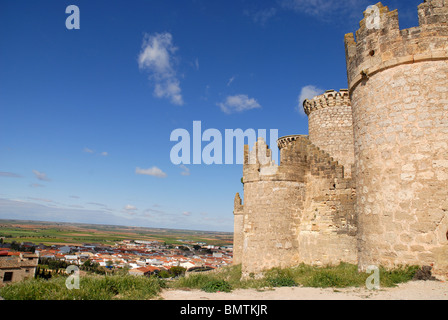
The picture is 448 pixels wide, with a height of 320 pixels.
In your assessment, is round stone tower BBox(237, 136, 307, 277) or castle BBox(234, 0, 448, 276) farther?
round stone tower BBox(237, 136, 307, 277)

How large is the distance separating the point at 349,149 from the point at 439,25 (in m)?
10.3

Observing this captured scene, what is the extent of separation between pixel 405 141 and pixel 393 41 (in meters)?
2.55

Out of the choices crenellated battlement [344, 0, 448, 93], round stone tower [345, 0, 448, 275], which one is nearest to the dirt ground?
round stone tower [345, 0, 448, 275]

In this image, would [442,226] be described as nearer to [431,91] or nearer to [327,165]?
[431,91]

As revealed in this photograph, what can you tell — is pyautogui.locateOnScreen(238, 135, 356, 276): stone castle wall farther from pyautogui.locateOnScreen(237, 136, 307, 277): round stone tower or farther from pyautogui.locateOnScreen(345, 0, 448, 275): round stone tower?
pyautogui.locateOnScreen(345, 0, 448, 275): round stone tower

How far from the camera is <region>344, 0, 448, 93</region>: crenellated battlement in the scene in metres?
6.74

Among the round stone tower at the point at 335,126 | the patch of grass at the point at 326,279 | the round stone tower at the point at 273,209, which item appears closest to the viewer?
the patch of grass at the point at 326,279

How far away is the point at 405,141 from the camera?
22.4ft

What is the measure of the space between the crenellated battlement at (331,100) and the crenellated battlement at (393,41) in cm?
842

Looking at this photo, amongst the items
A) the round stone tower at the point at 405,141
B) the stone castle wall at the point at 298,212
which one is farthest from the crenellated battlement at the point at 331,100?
the round stone tower at the point at 405,141

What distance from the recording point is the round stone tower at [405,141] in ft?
21.0

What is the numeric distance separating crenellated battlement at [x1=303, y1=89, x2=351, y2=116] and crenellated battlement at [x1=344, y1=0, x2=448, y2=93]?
8421mm

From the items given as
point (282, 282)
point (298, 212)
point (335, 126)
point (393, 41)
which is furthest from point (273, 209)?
point (335, 126)

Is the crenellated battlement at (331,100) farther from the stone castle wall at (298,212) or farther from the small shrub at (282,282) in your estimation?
the small shrub at (282,282)
